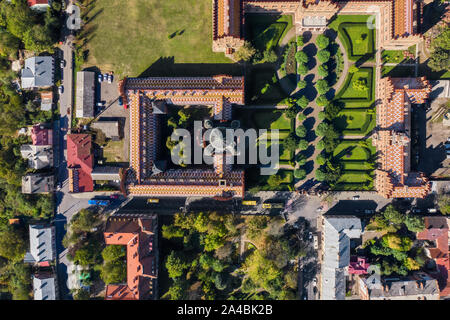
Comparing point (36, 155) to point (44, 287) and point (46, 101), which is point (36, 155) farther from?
point (44, 287)

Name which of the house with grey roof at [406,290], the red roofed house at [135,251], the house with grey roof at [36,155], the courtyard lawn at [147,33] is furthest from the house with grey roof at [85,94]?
the house with grey roof at [406,290]

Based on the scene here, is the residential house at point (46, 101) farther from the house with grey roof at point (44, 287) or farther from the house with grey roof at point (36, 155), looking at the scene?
the house with grey roof at point (44, 287)

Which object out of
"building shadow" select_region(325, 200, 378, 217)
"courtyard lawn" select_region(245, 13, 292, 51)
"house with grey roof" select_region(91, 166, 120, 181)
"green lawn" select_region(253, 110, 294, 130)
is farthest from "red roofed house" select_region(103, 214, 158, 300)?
"courtyard lawn" select_region(245, 13, 292, 51)

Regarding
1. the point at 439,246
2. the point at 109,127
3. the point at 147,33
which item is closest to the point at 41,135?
the point at 109,127

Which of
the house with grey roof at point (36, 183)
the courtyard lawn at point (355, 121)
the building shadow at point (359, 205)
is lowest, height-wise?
the building shadow at point (359, 205)

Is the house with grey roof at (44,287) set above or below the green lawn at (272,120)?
below

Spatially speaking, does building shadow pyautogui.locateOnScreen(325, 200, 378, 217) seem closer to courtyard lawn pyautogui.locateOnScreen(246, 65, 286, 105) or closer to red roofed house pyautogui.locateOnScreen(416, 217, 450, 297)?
red roofed house pyautogui.locateOnScreen(416, 217, 450, 297)
